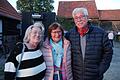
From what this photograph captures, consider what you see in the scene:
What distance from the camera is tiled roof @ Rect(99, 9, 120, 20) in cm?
5830

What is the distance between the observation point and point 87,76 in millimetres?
4359

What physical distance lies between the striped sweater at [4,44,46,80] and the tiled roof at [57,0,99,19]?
50.8 metres

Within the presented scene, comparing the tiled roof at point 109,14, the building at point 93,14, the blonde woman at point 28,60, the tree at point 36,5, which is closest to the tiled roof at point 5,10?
the blonde woman at point 28,60

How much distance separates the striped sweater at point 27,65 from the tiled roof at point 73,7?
50771mm

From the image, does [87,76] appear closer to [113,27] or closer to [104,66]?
[104,66]

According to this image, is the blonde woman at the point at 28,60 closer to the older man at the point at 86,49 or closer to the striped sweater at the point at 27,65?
the striped sweater at the point at 27,65

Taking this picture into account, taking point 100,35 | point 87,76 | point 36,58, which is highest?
point 100,35

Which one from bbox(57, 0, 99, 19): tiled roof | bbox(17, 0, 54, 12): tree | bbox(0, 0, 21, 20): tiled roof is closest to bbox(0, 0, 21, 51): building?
bbox(0, 0, 21, 20): tiled roof

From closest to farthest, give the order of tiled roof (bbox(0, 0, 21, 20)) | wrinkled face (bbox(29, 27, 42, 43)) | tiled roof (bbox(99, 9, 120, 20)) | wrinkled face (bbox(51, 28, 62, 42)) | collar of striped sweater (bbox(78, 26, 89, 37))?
1. wrinkled face (bbox(29, 27, 42, 43))
2. wrinkled face (bbox(51, 28, 62, 42))
3. collar of striped sweater (bbox(78, 26, 89, 37))
4. tiled roof (bbox(0, 0, 21, 20))
5. tiled roof (bbox(99, 9, 120, 20))

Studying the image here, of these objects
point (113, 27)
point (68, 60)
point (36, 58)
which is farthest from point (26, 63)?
point (113, 27)

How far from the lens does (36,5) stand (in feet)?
159

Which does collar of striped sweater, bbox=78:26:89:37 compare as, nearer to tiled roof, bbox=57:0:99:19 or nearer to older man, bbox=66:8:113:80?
older man, bbox=66:8:113:80

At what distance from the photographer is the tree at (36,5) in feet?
157

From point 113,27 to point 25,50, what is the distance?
53.6 m
